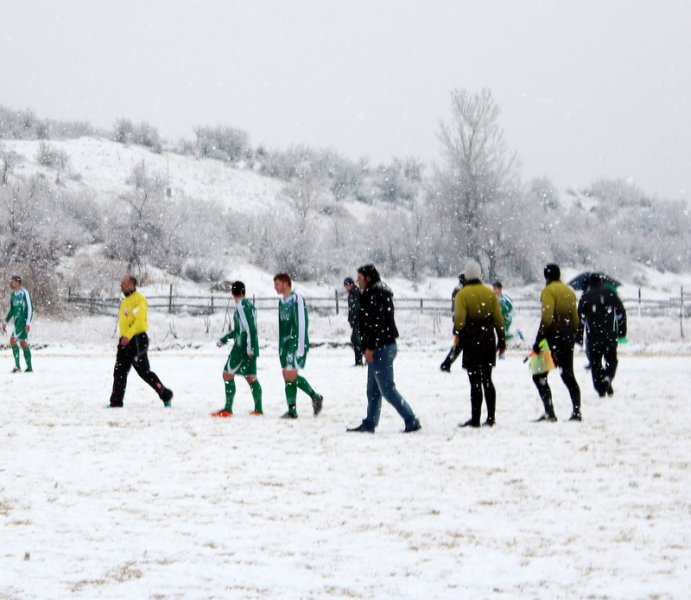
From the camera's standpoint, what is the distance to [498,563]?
445 cm

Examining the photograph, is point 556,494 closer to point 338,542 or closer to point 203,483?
point 338,542

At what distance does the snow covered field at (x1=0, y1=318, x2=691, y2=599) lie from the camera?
13.8 feet

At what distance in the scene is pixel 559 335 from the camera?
9.91m

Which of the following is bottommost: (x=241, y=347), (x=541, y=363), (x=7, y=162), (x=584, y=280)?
(x=541, y=363)

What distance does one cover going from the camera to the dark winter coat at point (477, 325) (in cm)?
922

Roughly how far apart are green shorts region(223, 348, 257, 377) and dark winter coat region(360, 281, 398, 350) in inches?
81.9

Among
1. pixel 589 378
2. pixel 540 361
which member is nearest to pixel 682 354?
pixel 589 378

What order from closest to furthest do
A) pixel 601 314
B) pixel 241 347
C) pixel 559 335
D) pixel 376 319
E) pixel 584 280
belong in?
1. pixel 376 319
2. pixel 559 335
3. pixel 241 347
4. pixel 601 314
5. pixel 584 280

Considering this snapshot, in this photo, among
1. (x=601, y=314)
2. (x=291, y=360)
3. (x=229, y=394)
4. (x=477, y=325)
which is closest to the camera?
(x=477, y=325)

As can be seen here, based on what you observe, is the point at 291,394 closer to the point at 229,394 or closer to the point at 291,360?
the point at 291,360


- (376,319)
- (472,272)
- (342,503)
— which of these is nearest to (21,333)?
(376,319)

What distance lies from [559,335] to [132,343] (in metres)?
5.50

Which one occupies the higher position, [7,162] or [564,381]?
[7,162]

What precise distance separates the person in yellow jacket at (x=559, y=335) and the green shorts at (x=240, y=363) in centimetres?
343
